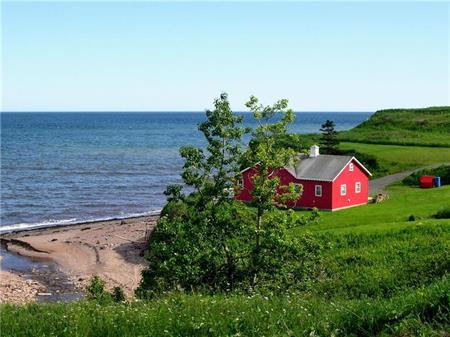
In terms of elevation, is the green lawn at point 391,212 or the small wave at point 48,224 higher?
the green lawn at point 391,212

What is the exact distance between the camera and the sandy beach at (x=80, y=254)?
38062mm

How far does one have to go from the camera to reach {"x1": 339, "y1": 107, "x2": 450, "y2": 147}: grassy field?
90.0m

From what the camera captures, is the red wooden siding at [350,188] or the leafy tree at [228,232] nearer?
Result: the leafy tree at [228,232]

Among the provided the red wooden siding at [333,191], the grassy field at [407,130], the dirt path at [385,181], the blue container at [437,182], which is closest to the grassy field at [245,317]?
the red wooden siding at [333,191]

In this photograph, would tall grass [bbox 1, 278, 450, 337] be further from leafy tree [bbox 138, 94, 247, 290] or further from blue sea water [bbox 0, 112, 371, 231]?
blue sea water [bbox 0, 112, 371, 231]

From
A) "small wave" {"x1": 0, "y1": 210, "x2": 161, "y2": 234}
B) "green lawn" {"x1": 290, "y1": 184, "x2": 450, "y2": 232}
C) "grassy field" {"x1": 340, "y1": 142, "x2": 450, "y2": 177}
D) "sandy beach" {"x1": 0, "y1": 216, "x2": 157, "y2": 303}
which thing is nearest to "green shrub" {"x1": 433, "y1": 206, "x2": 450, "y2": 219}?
"green lawn" {"x1": 290, "y1": 184, "x2": 450, "y2": 232}

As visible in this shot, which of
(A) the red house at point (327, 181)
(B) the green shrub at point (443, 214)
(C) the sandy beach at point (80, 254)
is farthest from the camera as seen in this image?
(A) the red house at point (327, 181)

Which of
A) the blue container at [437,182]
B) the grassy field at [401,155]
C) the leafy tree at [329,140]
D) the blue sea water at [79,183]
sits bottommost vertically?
the blue sea water at [79,183]

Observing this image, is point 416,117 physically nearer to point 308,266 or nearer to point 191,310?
point 308,266

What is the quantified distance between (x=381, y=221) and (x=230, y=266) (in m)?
24.4

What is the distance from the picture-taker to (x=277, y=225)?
59.9 ft

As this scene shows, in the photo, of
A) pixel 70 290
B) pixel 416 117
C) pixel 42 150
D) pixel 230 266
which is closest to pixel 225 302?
pixel 230 266

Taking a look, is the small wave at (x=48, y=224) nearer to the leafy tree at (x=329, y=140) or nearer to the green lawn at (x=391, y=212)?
the green lawn at (x=391, y=212)

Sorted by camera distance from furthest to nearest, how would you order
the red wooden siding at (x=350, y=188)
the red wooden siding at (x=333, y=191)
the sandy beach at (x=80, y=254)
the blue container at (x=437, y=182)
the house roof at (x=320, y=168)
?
the blue container at (x=437, y=182) < the house roof at (x=320, y=168) < the red wooden siding at (x=350, y=188) < the red wooden siding at (x=333, y=191) < the sandy beach at (x=80, y=254)
